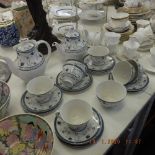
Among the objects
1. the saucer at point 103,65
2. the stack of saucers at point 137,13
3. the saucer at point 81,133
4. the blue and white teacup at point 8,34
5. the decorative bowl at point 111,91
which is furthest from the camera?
the stack of saucers at point 137,13

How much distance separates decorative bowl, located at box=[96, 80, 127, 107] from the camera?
0.66 metres

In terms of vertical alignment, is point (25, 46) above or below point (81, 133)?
above

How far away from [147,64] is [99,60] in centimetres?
A: 19

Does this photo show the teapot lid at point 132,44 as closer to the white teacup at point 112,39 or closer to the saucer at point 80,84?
the white teacup at point 112,39

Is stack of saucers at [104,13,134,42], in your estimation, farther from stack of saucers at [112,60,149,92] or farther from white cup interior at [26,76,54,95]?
white cup interior at [26,76,54,95]

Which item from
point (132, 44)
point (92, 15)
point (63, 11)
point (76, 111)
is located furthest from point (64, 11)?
point (76, 111)

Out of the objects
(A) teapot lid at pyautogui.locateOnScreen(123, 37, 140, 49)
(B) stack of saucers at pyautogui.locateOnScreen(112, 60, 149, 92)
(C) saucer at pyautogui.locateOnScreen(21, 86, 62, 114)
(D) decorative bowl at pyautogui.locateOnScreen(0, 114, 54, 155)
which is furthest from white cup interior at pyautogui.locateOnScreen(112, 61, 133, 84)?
(D) decorative bowl at pyautogui.locateOnScreen(0, 114, 54, 155)

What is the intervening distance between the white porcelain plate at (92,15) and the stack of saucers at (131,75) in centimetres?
45

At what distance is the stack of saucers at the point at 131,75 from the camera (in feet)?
2.32

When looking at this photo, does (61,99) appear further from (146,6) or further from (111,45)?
(146,6)

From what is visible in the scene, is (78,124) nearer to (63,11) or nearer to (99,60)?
(99,60)

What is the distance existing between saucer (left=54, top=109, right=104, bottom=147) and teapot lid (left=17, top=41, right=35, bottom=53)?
26cm

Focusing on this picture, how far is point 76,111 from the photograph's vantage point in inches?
24.6

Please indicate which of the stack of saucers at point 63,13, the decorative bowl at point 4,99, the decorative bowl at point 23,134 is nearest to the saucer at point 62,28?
the stack of saucers at point 63,13
